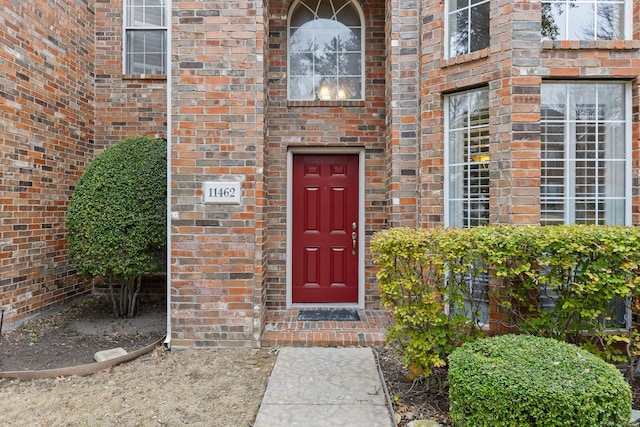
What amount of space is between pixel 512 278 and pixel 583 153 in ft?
4.82

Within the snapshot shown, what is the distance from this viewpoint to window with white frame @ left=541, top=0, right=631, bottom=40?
3322 millimetres

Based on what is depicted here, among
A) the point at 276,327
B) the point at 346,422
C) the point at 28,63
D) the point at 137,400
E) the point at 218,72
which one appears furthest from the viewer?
the point at 28,63

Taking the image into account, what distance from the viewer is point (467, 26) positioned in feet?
12.0

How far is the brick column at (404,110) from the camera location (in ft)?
13.3

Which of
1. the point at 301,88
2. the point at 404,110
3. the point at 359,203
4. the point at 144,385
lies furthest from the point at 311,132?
the point at 144,385

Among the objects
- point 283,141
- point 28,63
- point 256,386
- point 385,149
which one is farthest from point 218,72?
point 256,386

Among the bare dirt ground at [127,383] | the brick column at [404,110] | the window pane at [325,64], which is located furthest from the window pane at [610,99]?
the bare dirt ground at [127,383]

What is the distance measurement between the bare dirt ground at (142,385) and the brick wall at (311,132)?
1.35m

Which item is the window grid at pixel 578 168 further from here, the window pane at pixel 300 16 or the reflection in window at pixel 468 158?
the window pane at pixel 300 16

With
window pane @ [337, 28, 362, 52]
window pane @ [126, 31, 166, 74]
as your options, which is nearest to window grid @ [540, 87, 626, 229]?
window pane @ [337, 28, 362, 52]

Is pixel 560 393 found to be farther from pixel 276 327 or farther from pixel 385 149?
pixel 385 149

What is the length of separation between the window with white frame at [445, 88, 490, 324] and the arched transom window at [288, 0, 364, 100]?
5.20 ft

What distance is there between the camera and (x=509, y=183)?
328 centimetres

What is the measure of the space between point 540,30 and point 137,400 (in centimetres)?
477
